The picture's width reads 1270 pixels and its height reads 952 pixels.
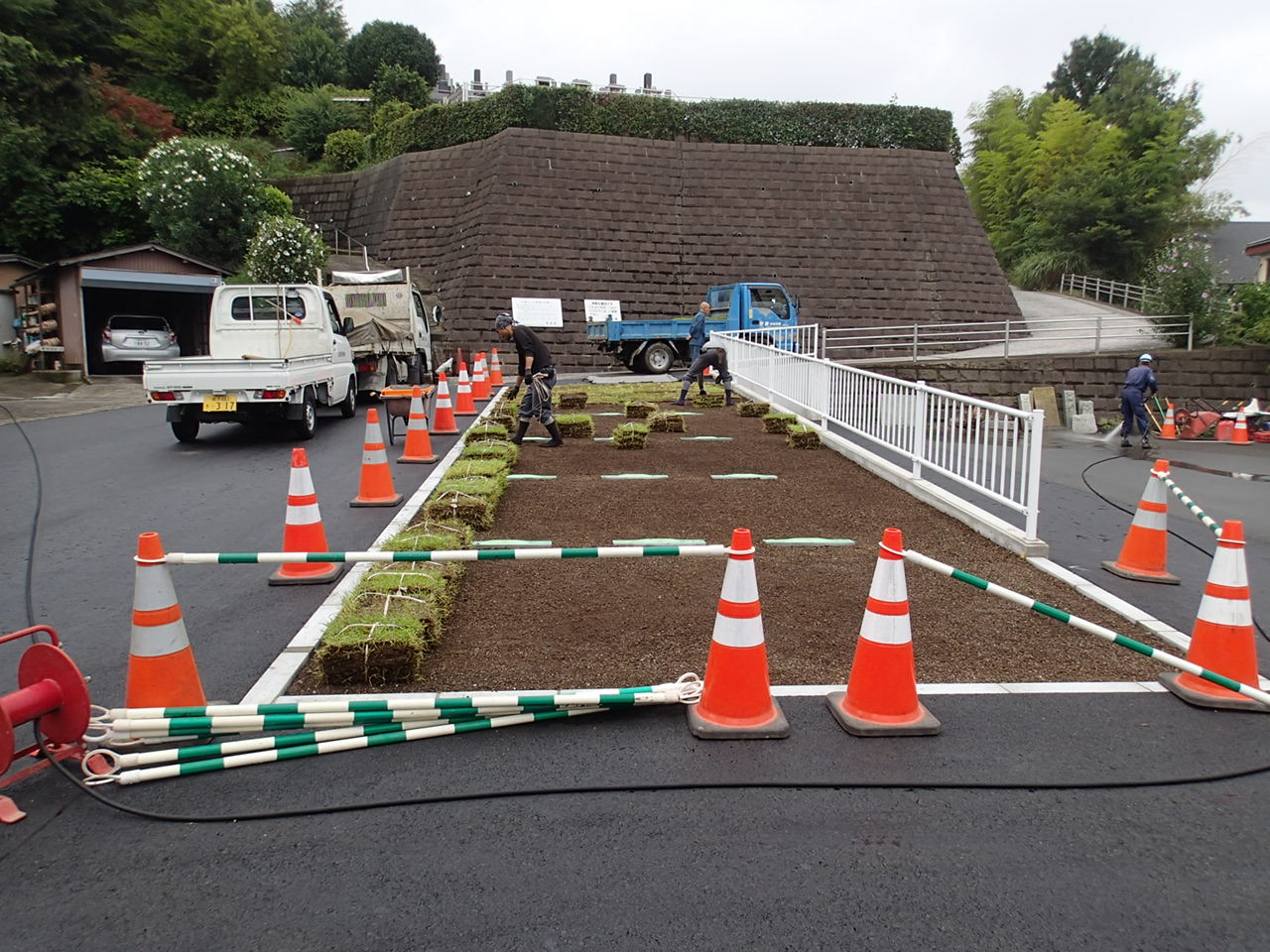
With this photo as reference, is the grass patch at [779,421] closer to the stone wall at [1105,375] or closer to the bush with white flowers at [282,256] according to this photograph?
the stone wall at [1105,375]

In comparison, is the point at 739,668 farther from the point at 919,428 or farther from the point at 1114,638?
the point at 919,428

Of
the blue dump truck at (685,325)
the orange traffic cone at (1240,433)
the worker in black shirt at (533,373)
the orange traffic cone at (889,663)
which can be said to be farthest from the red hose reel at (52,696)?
the orange traffic cone at (1240,433)

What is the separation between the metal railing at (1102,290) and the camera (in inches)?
1672

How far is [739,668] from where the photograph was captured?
404cm

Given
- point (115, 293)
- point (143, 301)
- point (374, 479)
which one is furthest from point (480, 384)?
point (115, 293)

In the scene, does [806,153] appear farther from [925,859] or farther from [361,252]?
[925,859]

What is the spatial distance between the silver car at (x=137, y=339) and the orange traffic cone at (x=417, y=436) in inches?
585

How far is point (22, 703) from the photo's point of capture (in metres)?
3.48

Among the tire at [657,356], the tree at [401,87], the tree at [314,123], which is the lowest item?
the tire at [657,356]

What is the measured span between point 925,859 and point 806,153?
1417 inches

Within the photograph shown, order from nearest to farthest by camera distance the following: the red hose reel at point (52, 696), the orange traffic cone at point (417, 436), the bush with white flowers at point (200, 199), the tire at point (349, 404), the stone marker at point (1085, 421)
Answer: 1. the red hose reel at point (52, 696)
2. the orange traffic cone at point (417, 436)
3. the tire at point (349, 404)
4. the stone marker at point (1085, 421)
5. the bush with white flowers at point (200, 199)

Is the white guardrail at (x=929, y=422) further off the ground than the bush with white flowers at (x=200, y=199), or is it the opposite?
the bush with white flowers at (x=200, y=199)

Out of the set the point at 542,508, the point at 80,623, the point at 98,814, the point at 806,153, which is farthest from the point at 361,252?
the point at 98,814

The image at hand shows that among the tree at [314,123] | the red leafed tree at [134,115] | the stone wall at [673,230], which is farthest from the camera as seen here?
the tree at [314,123]
